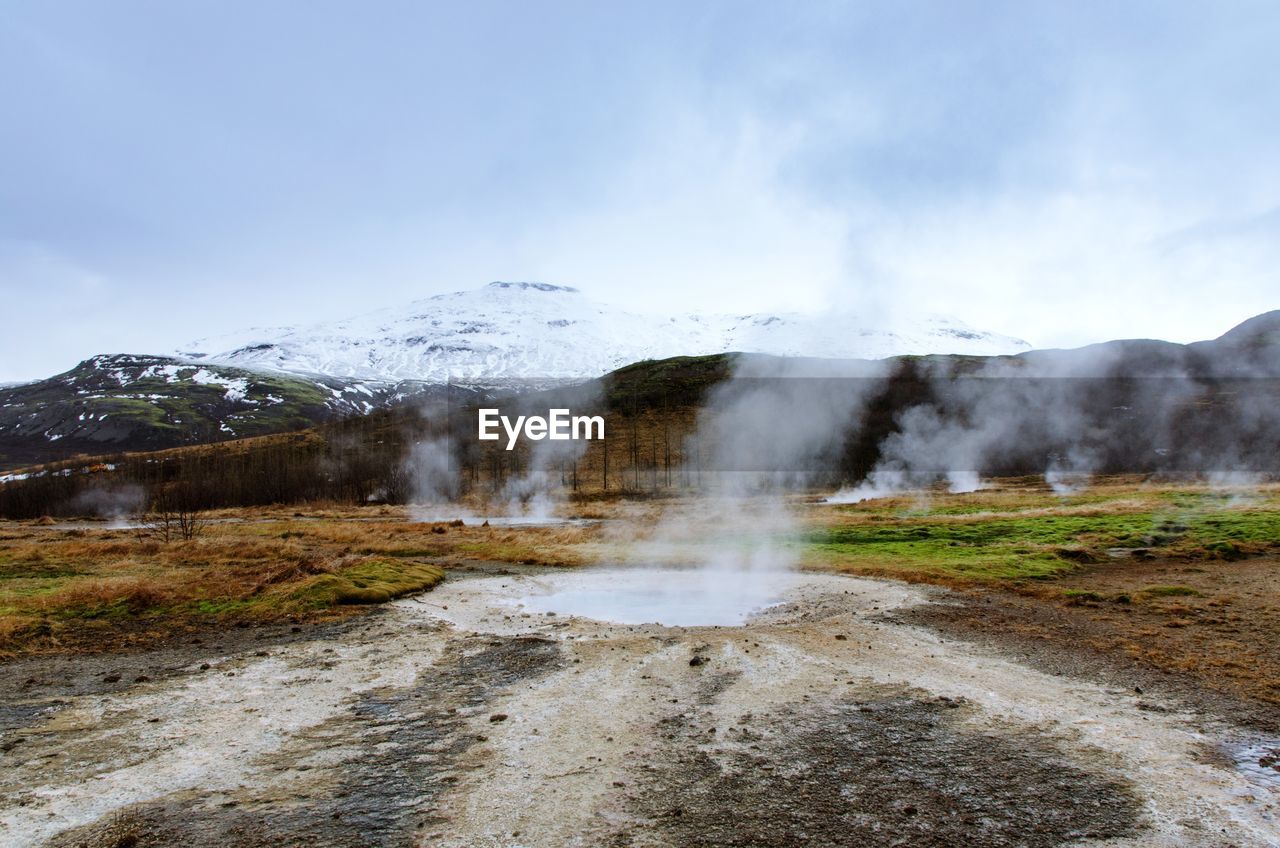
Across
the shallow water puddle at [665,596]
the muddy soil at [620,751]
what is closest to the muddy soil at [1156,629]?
the muddy soil at [620,751]

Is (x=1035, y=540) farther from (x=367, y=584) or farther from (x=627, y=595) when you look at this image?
(x=367, y=584)

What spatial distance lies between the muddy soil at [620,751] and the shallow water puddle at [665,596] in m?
3.72

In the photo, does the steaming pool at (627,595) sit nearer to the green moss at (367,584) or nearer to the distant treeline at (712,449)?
the green moss at (367,584)

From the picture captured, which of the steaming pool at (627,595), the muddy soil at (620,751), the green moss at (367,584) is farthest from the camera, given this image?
the green moss at (367,584)

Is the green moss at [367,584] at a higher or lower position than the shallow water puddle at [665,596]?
higher

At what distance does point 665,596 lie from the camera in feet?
65.3

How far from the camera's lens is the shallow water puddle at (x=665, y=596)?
17.0 metres

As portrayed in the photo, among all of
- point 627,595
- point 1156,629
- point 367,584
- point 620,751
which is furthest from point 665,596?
point 620,751

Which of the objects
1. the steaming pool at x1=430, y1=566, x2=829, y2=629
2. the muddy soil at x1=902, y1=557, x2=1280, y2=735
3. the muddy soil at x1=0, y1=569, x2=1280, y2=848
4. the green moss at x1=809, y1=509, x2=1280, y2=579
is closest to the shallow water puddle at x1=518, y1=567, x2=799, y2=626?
the steaming pool at x1=430, y1=566, x2=829, y2=629

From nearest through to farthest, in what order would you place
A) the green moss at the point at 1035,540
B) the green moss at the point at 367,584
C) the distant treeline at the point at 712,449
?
1. the green moss at the point at 367,584
2. the green moss at the point at 1035,540
3. the distant treeline at the point at 712,449

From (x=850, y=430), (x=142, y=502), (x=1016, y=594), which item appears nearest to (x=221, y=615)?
(x=1016, y=594)

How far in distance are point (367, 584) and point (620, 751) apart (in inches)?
544

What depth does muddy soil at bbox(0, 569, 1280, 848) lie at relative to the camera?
6379 millimetres

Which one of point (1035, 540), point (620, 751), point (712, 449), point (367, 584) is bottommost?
point (1035, 540)
